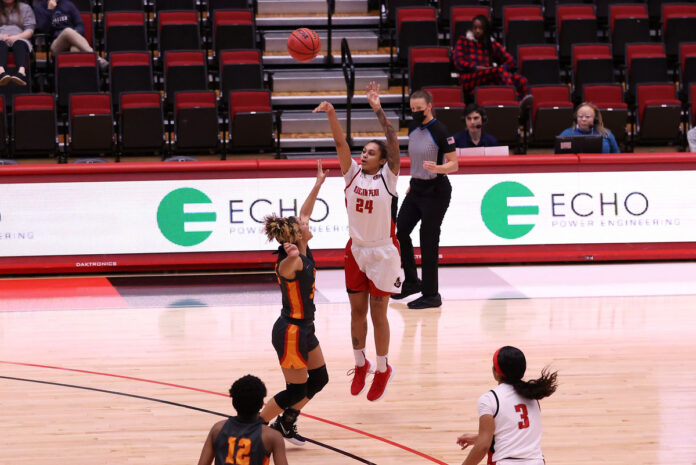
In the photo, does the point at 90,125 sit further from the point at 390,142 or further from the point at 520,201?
the point at 390,142

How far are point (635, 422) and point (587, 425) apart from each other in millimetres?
327

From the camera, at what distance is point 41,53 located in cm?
1664

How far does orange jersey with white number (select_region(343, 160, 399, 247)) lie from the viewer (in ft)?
23.4

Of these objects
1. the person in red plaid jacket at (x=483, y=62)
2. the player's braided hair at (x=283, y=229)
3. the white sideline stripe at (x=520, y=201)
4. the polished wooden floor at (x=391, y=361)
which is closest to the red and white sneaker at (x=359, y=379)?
the polished wooden floor at (x=391, y=361)

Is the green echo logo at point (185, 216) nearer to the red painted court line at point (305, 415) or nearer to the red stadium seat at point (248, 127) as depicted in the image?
the red stadium seat at point (248, 127)

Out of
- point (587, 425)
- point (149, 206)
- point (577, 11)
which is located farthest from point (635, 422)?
point (577, 11)

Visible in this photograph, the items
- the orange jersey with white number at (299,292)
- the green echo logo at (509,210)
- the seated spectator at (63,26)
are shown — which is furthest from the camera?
the seated spectator at (63,26)

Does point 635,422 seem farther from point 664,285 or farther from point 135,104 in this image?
point 135,104

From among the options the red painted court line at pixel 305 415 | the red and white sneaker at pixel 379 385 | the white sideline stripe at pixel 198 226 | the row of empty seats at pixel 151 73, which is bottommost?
the red painted court line at pixel 305 415

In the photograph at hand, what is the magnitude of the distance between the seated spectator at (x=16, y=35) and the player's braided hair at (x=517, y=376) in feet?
37.0

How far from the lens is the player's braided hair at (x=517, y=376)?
4.79 metres

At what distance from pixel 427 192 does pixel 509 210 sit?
2181 mm

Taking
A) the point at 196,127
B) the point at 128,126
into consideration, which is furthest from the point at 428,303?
the point at 128,126

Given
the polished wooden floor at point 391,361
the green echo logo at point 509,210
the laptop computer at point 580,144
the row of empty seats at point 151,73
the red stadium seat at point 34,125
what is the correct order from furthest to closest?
the row of empty seats at point 151,73
the red stadium seat at point 34,125
the laptop computer at point 580,144
the green echo logo at point 509,210
the polished wooden floor at point 391,361
